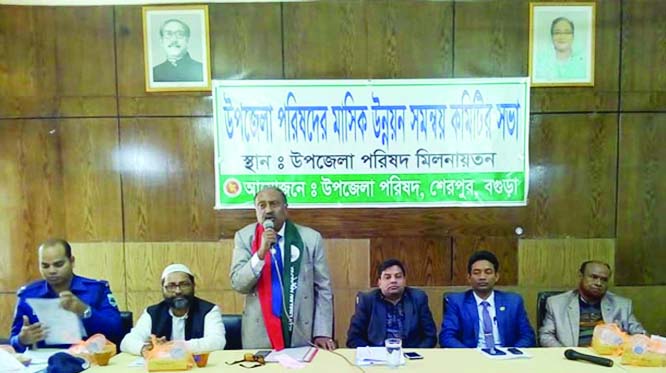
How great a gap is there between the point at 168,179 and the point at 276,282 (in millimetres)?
1447

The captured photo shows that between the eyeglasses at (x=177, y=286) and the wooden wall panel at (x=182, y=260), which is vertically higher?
the eyeglasses at (x=177, y=286)

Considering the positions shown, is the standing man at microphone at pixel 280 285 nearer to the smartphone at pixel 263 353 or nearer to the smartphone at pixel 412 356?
the smartphone at pixel 263 353

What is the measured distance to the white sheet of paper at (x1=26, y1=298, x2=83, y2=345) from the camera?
2.32 meters

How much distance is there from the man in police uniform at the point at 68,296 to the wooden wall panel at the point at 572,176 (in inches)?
115

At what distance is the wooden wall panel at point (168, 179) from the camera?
346cm

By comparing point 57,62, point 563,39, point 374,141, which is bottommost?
point 374,141

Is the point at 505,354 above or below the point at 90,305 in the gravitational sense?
below

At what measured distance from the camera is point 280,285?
8.34ft

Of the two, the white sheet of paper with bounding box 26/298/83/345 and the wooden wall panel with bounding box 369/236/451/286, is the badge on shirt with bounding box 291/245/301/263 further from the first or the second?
the white sheet of paper with bounding box 26/298/83/345

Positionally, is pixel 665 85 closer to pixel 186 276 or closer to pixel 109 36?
pixel 186 276

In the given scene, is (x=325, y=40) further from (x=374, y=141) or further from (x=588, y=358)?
(x=588, y=358)

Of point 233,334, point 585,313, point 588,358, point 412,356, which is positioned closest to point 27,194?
point 233,334

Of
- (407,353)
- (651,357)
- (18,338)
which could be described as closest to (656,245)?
(651,357)

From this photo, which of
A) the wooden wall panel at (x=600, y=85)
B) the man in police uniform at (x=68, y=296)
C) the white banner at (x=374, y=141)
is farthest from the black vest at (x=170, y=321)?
the wooden wall panel at (x=600, y=85)
